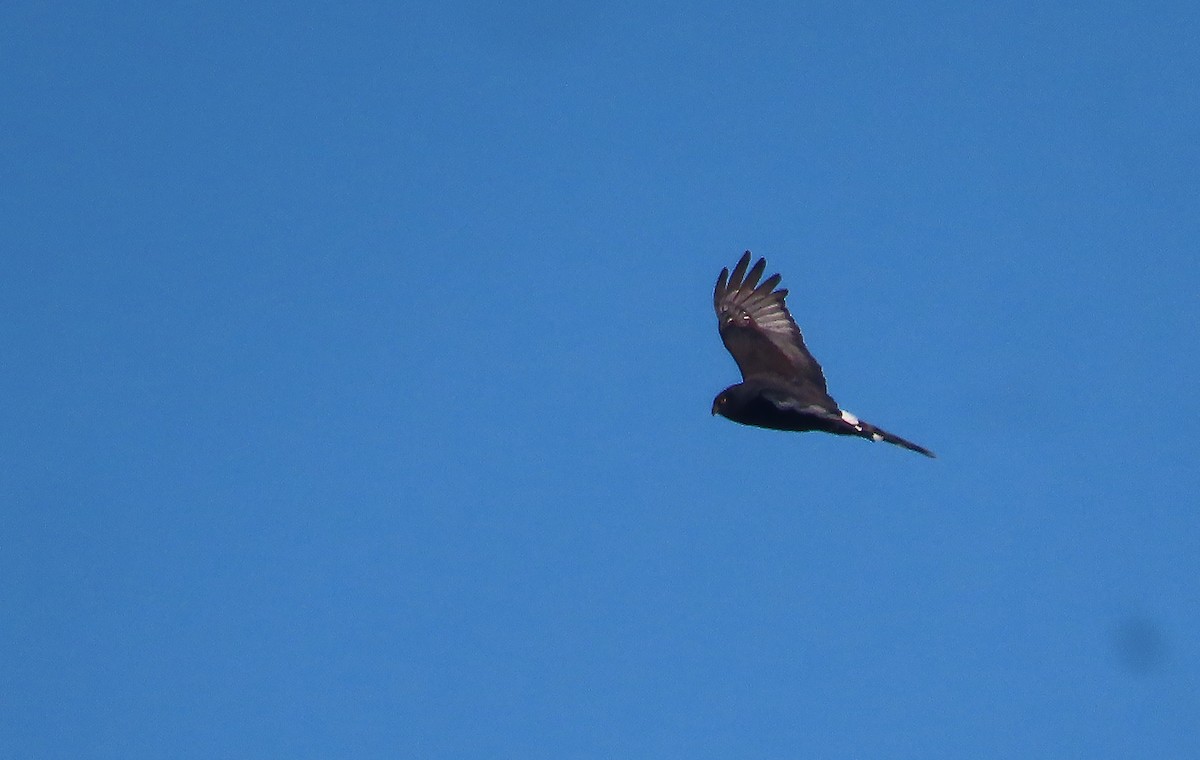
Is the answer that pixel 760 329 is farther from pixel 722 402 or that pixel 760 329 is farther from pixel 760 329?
pixel 722 402

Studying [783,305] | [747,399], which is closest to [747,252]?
[783,305]

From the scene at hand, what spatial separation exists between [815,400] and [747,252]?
3258 millimetres

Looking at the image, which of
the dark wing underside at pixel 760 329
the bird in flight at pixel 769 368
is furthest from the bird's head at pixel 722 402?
the dark wing underside at pixel 760 329

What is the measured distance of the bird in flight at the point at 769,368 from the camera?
19.2m

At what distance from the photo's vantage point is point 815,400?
1984 cm

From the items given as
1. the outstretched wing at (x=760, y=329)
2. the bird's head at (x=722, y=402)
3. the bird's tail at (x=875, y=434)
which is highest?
the outstretched wing at (x=760, y=329)

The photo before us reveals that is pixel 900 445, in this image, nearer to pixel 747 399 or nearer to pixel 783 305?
pixel 747 399

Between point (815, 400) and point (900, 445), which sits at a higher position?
point (815, 400)

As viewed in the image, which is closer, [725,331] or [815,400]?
[815,400]

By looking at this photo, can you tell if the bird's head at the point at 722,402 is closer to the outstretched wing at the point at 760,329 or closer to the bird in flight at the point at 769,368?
the bird in flight at the point at 769,368

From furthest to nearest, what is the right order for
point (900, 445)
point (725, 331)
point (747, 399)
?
point (725, 331)
point (747, 399)
point (900, 445)

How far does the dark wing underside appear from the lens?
20.7 m

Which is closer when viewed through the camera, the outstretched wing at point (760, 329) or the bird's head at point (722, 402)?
the bird's head at point (722, 402)

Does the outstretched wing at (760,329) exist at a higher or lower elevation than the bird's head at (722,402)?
higher
